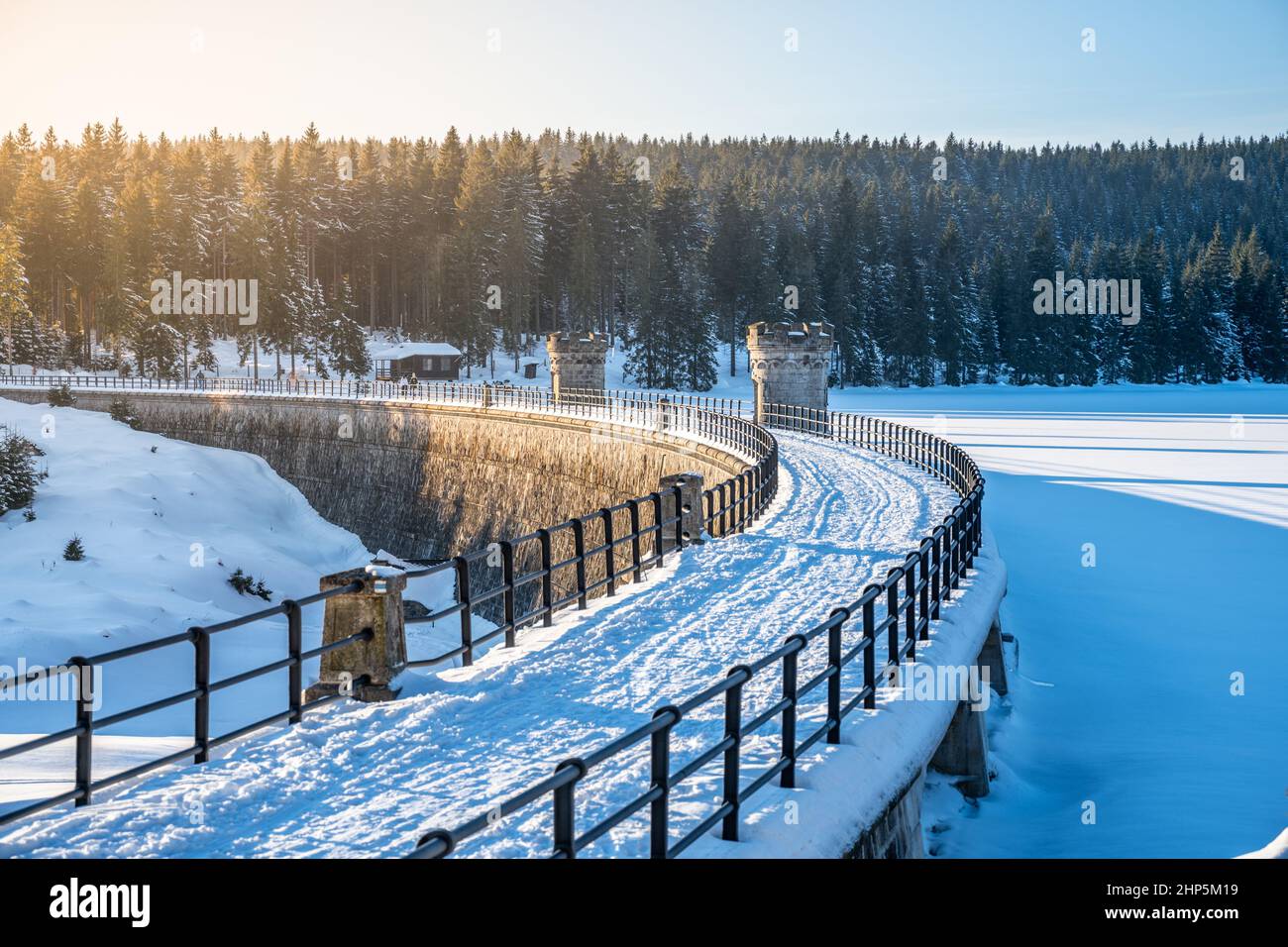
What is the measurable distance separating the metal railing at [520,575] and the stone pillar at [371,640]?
93mm

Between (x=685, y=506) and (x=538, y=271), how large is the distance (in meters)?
79.0

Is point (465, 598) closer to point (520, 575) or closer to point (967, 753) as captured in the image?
point (967, 753)

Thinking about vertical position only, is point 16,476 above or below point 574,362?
below

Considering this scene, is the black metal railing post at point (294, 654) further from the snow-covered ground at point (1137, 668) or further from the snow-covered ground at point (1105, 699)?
the snow-covered ground at point (1137, 668)

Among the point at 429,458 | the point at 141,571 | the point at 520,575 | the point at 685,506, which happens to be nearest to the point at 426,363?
the point at 429,458

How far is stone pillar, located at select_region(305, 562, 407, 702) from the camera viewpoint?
999cm

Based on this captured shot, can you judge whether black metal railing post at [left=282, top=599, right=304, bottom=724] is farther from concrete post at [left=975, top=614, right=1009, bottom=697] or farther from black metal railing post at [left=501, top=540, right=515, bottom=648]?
concrete post at [left=975, top=614, right=1009, bottom=697]

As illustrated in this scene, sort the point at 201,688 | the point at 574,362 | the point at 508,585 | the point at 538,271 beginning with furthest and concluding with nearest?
1. the point at 538,271
2. the point at 574,362
3. the point at 508,585
4. the point at 201,688

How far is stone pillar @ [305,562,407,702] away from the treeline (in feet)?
257

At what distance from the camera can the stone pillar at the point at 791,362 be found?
4600 centimetres

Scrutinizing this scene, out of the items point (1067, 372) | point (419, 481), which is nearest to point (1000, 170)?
point (1067, 372)

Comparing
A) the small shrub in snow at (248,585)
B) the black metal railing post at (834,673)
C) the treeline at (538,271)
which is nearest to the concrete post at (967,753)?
the black metal railing post at (834,673)

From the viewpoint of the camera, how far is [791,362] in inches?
1829

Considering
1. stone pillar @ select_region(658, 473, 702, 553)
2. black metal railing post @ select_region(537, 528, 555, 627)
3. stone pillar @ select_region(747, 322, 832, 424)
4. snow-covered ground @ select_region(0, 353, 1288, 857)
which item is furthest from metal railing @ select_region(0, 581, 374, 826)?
stone pillar @ select_region(747, 322, 832, 424)
